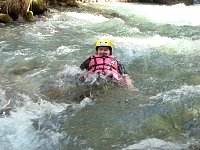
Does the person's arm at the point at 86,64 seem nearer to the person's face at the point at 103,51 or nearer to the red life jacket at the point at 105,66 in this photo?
the red life jacket at the point at 105,66

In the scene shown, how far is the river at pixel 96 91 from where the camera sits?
4965mm

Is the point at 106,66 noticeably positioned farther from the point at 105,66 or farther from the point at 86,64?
the point at 86,64

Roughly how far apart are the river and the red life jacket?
27 centimetres

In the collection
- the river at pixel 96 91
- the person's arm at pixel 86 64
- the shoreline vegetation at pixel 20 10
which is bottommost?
the river at pixel 96 91

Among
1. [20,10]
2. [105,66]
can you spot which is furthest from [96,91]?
[20,10]

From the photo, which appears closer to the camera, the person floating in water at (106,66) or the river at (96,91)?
the river at (96,91)

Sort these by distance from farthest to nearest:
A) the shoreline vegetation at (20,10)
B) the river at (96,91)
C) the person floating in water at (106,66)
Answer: the shoreline vegetation at (20,10), the person floating in water at (106,66), the river at (96,91)

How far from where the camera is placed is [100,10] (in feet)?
51.5

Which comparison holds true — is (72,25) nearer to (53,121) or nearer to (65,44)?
(65,44)

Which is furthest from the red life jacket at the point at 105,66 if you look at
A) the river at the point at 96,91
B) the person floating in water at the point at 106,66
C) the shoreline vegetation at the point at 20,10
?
the shoreline vegetation at the point at 20,10

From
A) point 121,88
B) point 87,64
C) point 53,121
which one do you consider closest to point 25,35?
point 87,64

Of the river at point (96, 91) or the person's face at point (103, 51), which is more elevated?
the person's face at point (103, 51)

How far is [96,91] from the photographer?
6.62 m

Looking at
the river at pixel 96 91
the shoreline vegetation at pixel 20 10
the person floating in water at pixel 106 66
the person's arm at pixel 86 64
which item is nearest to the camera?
the river at pixel 96 91
